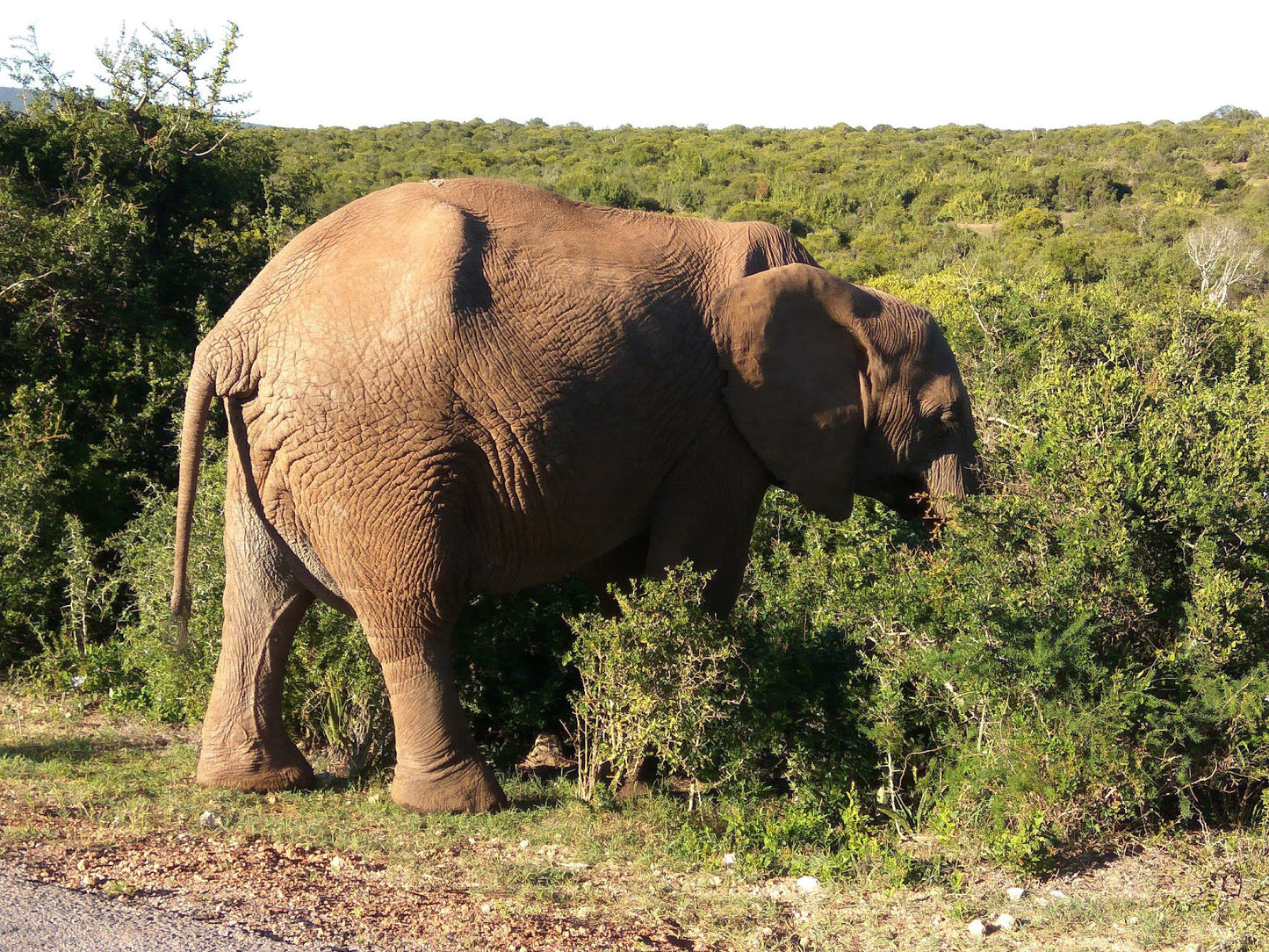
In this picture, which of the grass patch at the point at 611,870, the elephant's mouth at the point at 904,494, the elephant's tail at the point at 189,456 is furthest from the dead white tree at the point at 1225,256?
the elephant's tail at the point at 189,456

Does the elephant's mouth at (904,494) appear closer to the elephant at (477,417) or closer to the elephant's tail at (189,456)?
the elephant at (477,417)

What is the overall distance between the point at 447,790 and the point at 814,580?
2476 mm

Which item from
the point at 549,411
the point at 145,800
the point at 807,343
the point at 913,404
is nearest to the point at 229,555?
the point at 145,800

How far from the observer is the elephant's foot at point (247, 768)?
20.5 ft

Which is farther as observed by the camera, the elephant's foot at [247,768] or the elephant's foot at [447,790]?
the elephant's foot at [247,768]

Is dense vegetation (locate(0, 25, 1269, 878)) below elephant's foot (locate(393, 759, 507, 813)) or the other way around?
the other way around

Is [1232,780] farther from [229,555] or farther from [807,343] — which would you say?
[229,555]

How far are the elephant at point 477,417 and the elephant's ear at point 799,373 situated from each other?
1 centimetres

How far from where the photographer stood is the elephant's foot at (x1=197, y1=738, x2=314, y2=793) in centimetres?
625

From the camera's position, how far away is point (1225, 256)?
79.9 feet

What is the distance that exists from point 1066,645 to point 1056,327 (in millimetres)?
6460

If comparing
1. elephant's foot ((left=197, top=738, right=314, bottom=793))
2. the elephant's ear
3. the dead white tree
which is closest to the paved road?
elephant's foot ((left=197, top=738, right=314, bottom=793))

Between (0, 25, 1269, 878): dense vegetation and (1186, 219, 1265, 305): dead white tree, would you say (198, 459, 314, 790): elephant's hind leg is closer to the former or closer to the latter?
(0, 25, 1269, 878): dense vegetation

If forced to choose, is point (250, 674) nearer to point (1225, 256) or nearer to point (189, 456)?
point (189, 456)
